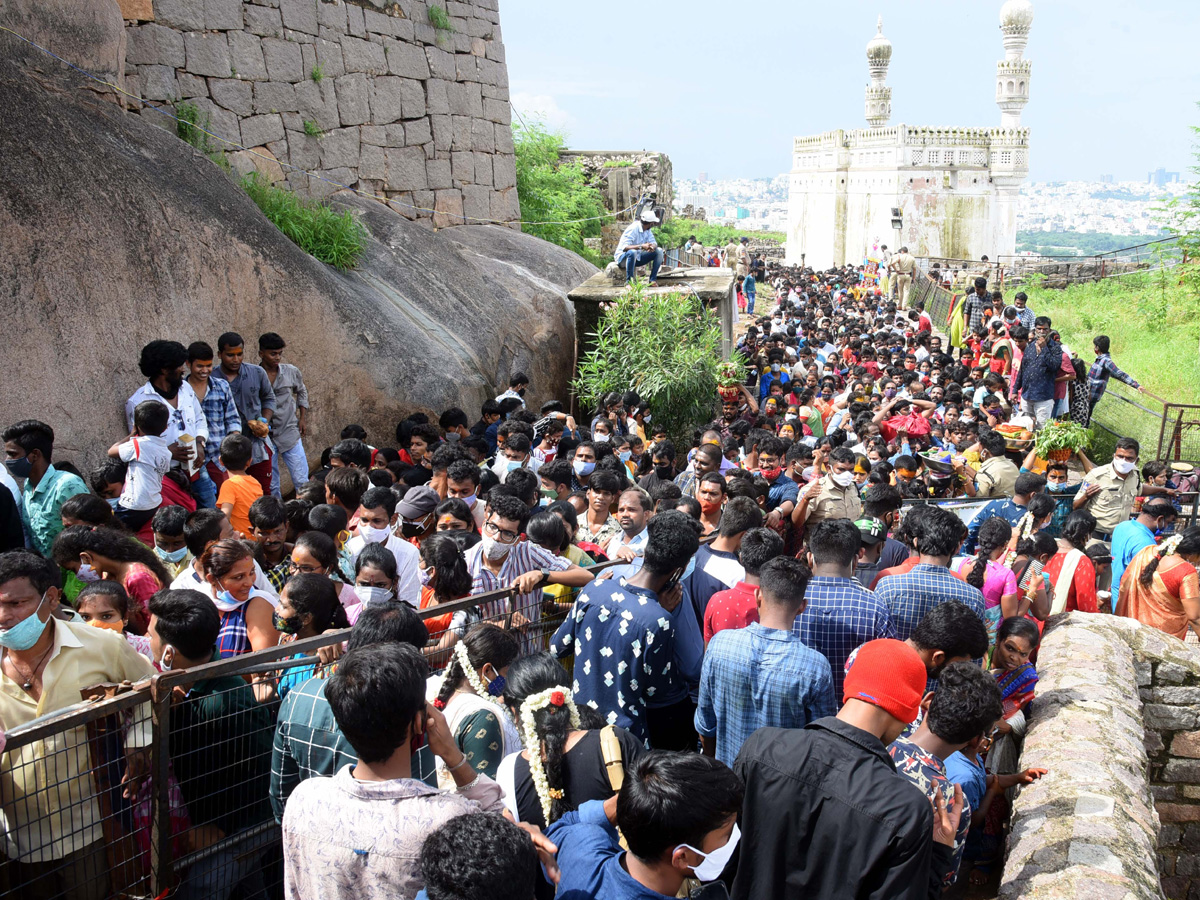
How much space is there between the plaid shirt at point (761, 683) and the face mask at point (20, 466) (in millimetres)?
3901

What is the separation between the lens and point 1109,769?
353cm

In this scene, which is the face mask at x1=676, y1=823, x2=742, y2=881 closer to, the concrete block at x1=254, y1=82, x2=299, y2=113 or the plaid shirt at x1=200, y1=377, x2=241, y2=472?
the plaid shirt at x1=200, y1=377, x2=241, y2=472

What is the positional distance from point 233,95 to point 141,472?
599 cm

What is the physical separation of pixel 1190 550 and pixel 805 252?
51774 millimetres

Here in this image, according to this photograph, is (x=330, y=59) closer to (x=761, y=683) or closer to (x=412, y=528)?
(x=412, y=528)

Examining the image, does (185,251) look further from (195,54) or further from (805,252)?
(805,252)

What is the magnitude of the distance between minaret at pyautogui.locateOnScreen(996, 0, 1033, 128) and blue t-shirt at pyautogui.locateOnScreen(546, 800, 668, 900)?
50.8 m

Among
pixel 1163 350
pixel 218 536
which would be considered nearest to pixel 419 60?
pixel 218 536

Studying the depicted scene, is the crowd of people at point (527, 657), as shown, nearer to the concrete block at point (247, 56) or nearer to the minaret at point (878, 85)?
the concrete block at point (247, 56)

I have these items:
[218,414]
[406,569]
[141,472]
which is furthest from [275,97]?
[406,569]

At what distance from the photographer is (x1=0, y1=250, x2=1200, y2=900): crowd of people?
8.17 ft

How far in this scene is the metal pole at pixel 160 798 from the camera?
3094 millimetres

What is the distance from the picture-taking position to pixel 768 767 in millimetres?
2879

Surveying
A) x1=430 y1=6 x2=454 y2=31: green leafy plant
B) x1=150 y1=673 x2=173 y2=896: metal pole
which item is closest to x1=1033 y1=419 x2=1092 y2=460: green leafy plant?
x1=150 y1=673 x2=173 y2=896: metal pole
